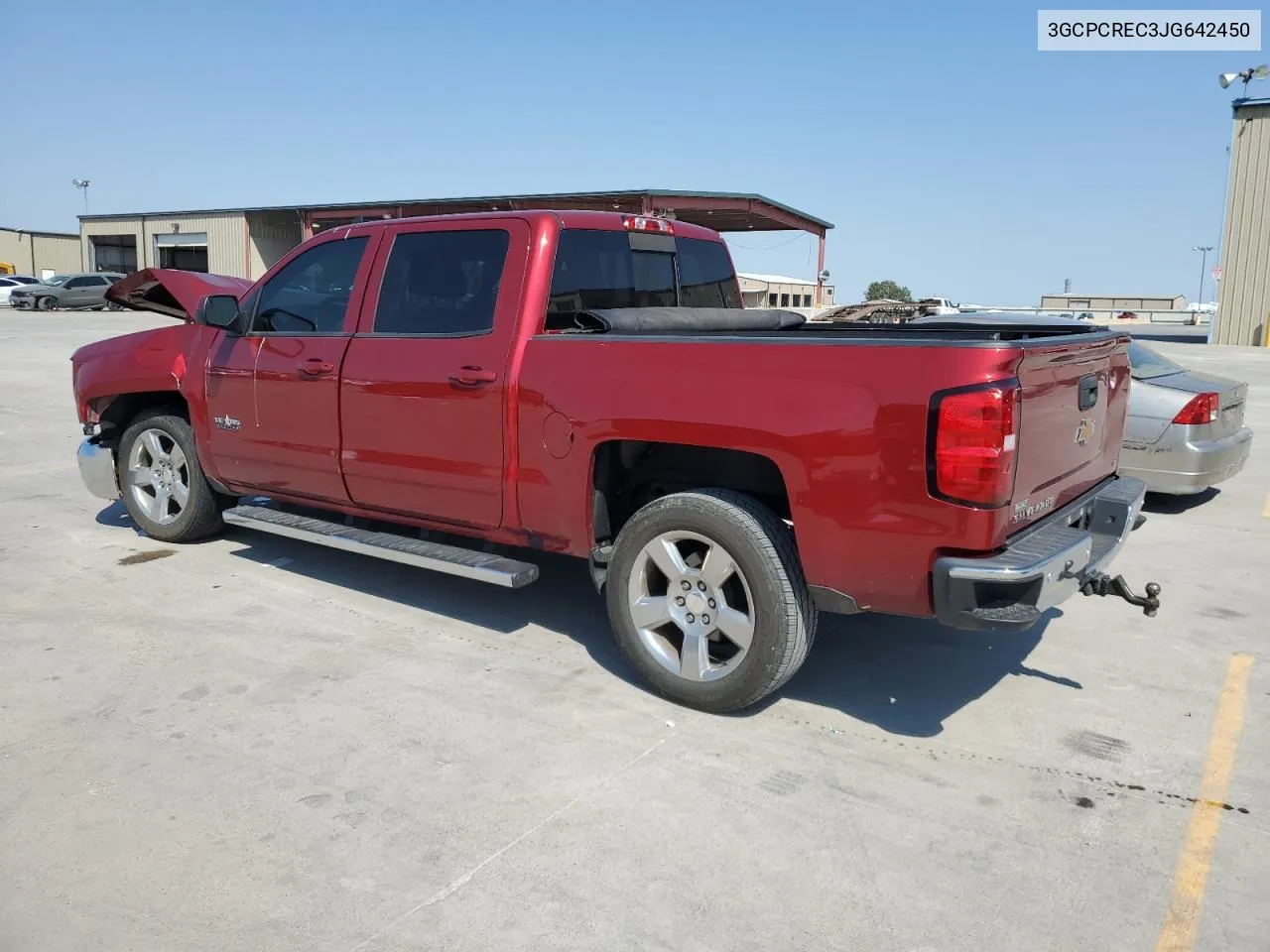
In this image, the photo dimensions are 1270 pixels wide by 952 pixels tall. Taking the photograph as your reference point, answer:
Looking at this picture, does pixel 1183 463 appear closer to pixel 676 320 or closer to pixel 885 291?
pixel 676 320

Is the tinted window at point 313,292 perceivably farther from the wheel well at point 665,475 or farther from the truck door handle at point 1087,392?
the truck door handle at point 1087,392

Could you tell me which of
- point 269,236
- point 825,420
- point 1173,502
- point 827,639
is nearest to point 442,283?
point 825,420

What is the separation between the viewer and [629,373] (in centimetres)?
404

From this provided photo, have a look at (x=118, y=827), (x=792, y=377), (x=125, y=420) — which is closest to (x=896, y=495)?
(x=792, y=377)

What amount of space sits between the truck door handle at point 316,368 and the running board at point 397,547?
813 mm

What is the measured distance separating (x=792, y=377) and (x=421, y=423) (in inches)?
74.9

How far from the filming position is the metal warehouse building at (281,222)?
105 ft

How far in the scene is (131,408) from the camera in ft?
21.7

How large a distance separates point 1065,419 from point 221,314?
432cm

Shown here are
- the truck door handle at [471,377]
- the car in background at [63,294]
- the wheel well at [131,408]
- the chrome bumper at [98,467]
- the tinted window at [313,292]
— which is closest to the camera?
the truck door handle at [471,377]

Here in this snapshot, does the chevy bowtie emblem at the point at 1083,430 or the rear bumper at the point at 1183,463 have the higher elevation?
the chevy bowtie emblem at the point at 1083,430

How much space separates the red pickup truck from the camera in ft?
11.3

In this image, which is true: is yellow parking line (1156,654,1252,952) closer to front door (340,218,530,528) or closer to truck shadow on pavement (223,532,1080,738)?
truck shadow on pavement (223,532,1080,738)

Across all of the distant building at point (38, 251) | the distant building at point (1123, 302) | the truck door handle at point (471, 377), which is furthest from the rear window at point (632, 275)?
the distant building at point (1123, 302)
